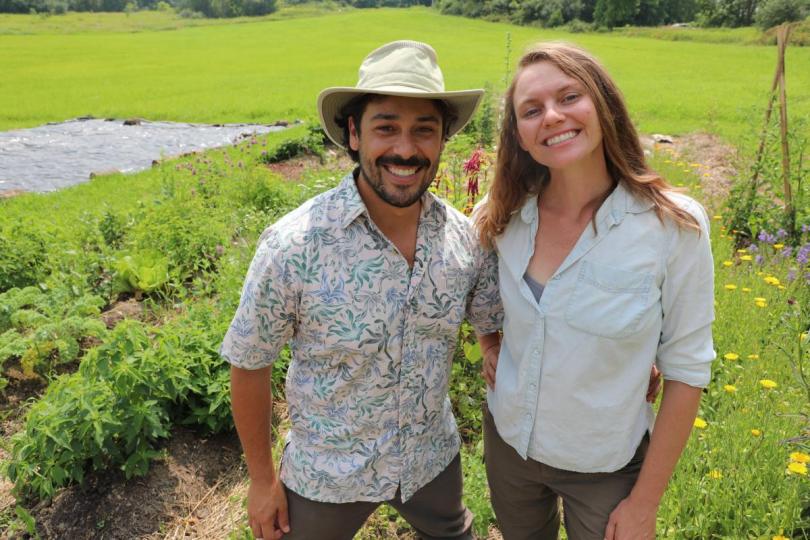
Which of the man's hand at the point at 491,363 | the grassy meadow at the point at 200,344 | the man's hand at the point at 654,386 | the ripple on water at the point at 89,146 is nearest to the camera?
the man's hand at the point at 654,386

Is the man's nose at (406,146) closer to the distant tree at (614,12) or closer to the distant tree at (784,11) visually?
the distant tree at (784,11)

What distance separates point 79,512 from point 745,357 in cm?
355

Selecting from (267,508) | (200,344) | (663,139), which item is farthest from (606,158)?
(663,139)

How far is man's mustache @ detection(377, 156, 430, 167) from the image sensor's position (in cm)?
173

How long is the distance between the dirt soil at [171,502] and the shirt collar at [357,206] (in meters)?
1.53

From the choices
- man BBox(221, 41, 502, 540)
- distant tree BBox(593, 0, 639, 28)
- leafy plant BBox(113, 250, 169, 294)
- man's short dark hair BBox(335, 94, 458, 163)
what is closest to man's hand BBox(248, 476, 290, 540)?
man BBox(221, 41, 502, 540)

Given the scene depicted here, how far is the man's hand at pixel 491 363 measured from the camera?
214 centimetres

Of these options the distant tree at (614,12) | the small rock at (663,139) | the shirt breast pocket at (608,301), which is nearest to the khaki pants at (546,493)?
the shirt breast pocket at (608,301)

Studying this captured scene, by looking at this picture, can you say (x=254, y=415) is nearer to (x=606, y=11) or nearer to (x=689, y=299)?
(x=689, y=299)

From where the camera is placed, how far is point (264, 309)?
1.70 metres

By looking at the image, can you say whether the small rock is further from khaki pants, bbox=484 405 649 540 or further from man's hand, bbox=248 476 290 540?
man's hand, bbox=248 476 290 540

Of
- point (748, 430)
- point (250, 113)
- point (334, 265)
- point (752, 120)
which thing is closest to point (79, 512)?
point (334, 265)

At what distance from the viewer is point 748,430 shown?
253cm

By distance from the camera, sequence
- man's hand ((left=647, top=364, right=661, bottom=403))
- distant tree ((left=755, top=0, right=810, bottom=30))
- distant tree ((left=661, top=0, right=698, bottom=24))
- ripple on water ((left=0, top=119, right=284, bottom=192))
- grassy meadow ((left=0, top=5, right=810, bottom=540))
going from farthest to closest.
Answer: distant tree ((left=661, top=0, right=698, bottom=24)) → distant tree ((left=755, top=0, right=810, bottom=30)) → ripple on water ((left=0, top=119, right=284, bottom=192)) → grassy meadow ((left=0, top=5, right=810, bottom=540)) → man's hand ((left=647, top=364, right=661, bottom=403))
